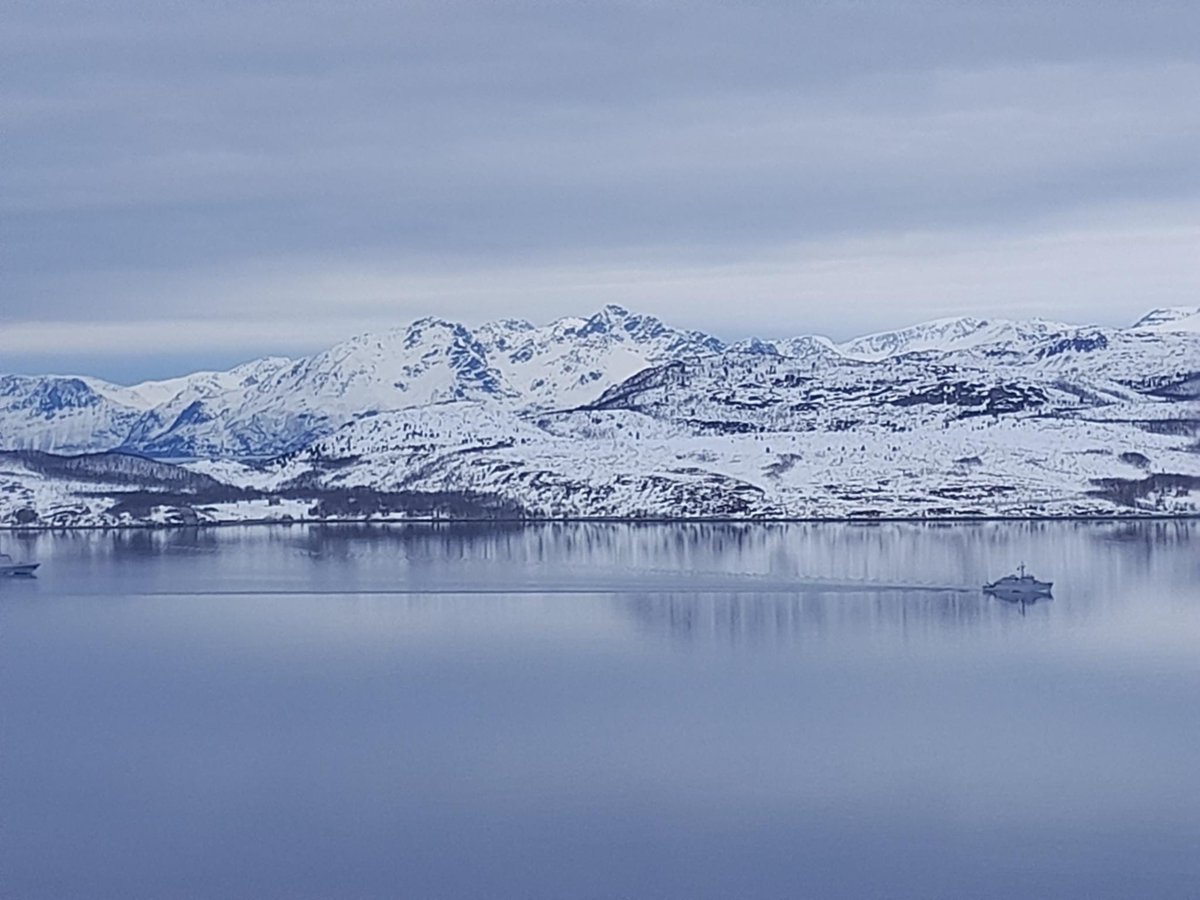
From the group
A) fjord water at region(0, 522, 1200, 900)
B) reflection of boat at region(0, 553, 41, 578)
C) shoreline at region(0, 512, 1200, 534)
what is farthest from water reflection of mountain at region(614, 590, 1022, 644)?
shoreline at region(0, 512, 1200, 534)

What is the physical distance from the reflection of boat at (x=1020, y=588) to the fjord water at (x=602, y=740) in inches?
40.1

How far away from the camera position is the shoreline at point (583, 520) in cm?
13962

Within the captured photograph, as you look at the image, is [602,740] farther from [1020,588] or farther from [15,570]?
[15,570]

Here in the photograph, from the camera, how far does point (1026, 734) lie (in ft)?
136

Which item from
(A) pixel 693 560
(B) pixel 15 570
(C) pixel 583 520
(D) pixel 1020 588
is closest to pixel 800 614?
(D) pixel 1020 588

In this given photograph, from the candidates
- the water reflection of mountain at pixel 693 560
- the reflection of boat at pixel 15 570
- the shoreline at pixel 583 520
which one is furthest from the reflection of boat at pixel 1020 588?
the shoreline at pixel 583 520

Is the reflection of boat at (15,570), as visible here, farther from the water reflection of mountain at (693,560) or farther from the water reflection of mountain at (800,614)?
the water reflection of mountain at (800,614)

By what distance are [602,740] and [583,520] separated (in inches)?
4300

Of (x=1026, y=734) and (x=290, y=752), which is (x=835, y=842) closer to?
(x=1026, y=734)

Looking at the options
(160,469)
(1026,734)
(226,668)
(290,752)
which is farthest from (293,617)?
(160,469)

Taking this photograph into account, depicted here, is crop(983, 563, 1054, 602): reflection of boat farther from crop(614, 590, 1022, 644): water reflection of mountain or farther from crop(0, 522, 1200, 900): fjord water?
crop(0, 522, 1200, 900): fjord water

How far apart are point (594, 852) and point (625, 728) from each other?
1122 centimetres

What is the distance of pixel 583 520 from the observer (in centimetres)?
15038

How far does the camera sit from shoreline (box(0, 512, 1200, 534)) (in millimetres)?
139625
